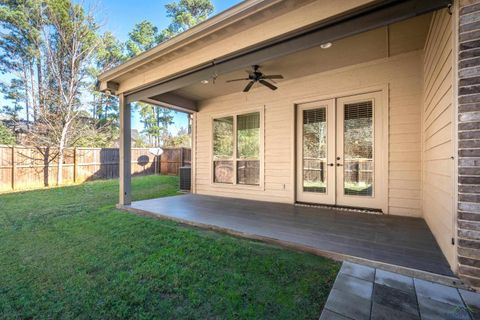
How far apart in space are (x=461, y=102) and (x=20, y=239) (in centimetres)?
511

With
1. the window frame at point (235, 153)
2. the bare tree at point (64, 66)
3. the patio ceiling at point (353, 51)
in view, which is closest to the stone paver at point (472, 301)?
the patio ceiling at point (353, 51)

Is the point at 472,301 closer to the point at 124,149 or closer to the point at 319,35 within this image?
the point at 319,35

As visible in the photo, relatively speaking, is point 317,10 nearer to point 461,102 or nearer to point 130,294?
point 461,102

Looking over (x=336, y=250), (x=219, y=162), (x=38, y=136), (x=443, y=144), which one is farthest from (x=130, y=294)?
(x=38, y=136)

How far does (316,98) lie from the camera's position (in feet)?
15.1

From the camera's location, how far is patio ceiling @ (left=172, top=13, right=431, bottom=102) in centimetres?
305

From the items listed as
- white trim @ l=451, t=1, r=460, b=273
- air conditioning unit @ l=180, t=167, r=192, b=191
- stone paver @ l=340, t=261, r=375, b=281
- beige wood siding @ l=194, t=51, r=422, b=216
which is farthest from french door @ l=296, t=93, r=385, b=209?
air conditioning unit @ l=180, t=167, r=192, b=191

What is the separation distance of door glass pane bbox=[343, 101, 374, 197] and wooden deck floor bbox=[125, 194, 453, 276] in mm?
563

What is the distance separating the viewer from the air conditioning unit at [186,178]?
22.6ft

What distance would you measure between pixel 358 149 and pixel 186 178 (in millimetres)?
4779

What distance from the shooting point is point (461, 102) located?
1.77 m

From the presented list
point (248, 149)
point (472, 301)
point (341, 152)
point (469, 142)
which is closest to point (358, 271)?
point (472, 301)

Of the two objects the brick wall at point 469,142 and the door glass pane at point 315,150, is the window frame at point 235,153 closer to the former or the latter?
the door glass pane at point 315,150

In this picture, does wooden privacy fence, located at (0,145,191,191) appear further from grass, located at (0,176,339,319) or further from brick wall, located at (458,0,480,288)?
brick wall, located at (458,0,480,288)
